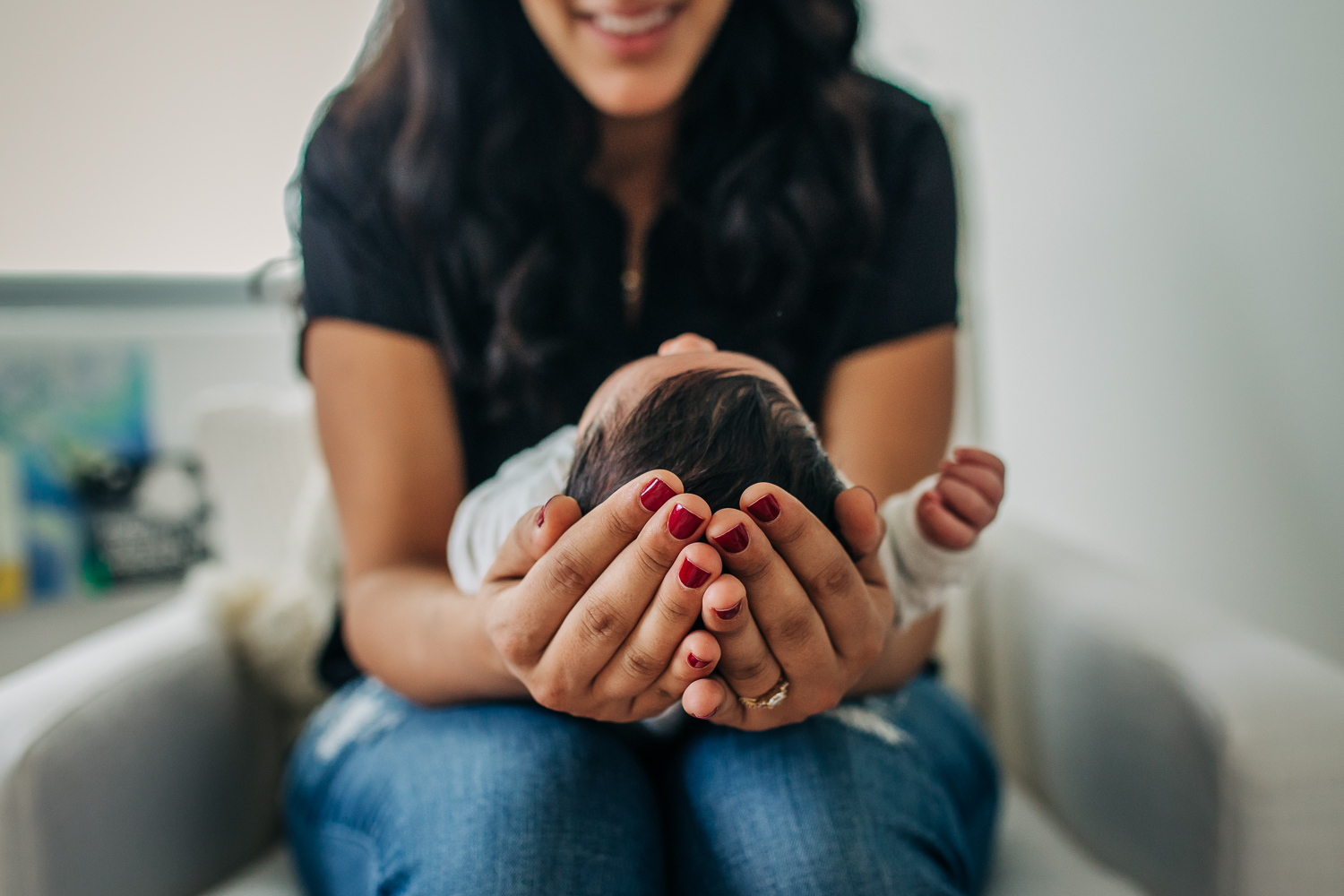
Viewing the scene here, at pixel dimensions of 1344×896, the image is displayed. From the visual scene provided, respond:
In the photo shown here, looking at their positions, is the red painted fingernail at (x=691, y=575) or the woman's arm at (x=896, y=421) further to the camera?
the woman's arm at (x=896, y=421)

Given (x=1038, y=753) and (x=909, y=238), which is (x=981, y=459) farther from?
(x=1038, y=753)

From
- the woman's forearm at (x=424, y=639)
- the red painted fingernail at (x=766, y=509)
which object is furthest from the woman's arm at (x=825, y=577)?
Answer: the woman's forearm at (x=424, y=639)

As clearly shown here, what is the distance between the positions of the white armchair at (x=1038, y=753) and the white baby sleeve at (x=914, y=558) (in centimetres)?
17

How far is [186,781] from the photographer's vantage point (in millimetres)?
523

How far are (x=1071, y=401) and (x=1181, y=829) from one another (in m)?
0.26

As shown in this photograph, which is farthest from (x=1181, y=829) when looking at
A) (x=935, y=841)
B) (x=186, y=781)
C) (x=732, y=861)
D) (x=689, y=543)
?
(x=186, y=781)

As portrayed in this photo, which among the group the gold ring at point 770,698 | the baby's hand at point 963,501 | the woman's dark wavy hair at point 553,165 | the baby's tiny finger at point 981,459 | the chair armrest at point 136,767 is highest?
the woman's dark wavy hair at point 553,165

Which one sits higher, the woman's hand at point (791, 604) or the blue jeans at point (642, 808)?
the woman's hand at point (791, 604)

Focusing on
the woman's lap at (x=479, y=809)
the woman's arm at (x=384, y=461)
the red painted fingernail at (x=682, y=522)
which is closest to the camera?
the red painted fingernail at (x=682, y=522)

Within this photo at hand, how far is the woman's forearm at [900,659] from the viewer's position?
45cm

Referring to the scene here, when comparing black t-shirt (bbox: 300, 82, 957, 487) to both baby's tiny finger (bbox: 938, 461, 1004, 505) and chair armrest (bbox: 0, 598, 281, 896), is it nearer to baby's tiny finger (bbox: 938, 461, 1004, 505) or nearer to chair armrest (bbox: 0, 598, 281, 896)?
baby's tiny finger (bbox: 938, 461, 1004, 505)

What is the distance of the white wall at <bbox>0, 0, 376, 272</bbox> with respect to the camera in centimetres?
37

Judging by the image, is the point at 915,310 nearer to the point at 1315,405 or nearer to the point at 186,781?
the point at 1315,405

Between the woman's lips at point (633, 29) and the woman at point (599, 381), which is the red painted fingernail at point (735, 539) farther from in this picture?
the woman's lips at point (633, 29)
